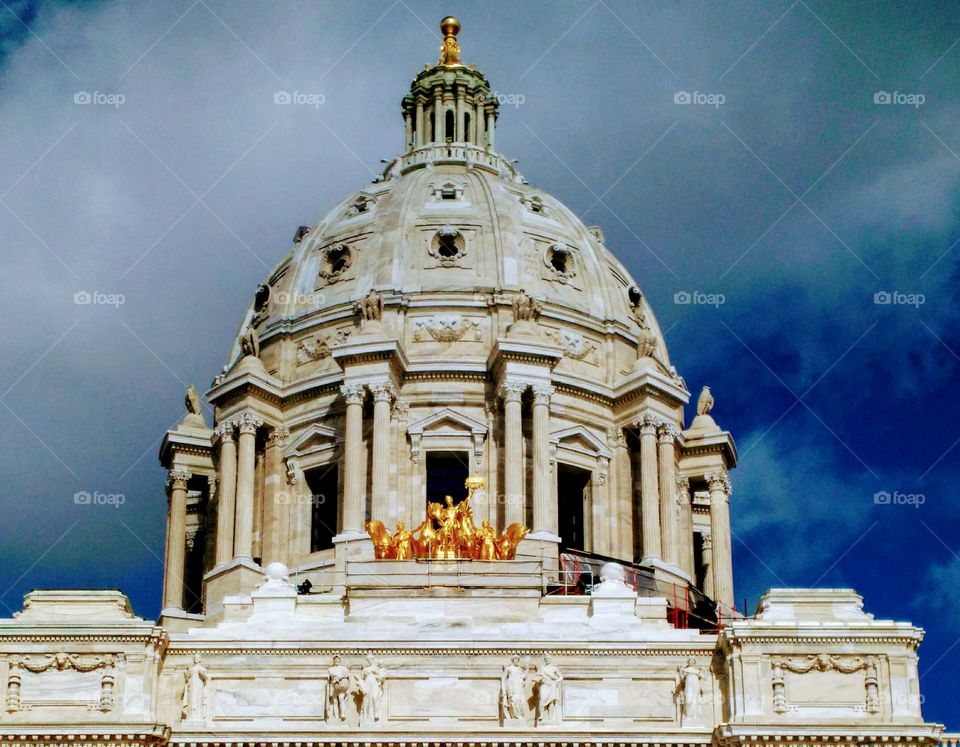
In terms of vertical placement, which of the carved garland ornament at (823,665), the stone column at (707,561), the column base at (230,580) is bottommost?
the carved garland ornament at (823,665)

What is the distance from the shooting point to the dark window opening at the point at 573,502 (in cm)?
9562

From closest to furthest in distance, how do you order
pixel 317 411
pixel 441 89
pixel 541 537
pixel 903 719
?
1. pixel 903 719
2. pixel 541 537
3. pixel 317 411
4. pixel 441 89

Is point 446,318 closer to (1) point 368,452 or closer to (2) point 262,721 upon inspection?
(1) point 368,452

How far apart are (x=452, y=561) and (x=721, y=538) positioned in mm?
21867

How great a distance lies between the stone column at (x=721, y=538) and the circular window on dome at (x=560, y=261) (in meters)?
9.39

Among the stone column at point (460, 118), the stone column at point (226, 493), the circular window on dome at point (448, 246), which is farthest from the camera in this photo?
the stone column at point (460, 118)

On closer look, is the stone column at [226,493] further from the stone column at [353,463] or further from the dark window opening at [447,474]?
the dark window opening at [447,474]

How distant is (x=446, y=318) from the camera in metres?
98.4

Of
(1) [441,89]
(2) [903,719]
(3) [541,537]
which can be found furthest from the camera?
(1) [441,89]

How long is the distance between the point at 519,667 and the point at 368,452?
70.0 ft

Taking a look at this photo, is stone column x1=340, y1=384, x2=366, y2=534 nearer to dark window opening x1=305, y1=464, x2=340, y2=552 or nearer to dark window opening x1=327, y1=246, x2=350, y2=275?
dark window opening x1=305, y1=464, x2=340, y2=552

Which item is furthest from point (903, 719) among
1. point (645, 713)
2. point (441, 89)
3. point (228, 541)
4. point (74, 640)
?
point (441, 89)

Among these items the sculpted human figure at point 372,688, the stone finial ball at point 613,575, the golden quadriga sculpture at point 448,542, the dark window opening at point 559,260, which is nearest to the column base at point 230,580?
the golden quadriga sculpture at point 448,542

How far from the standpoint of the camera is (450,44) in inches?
4387
